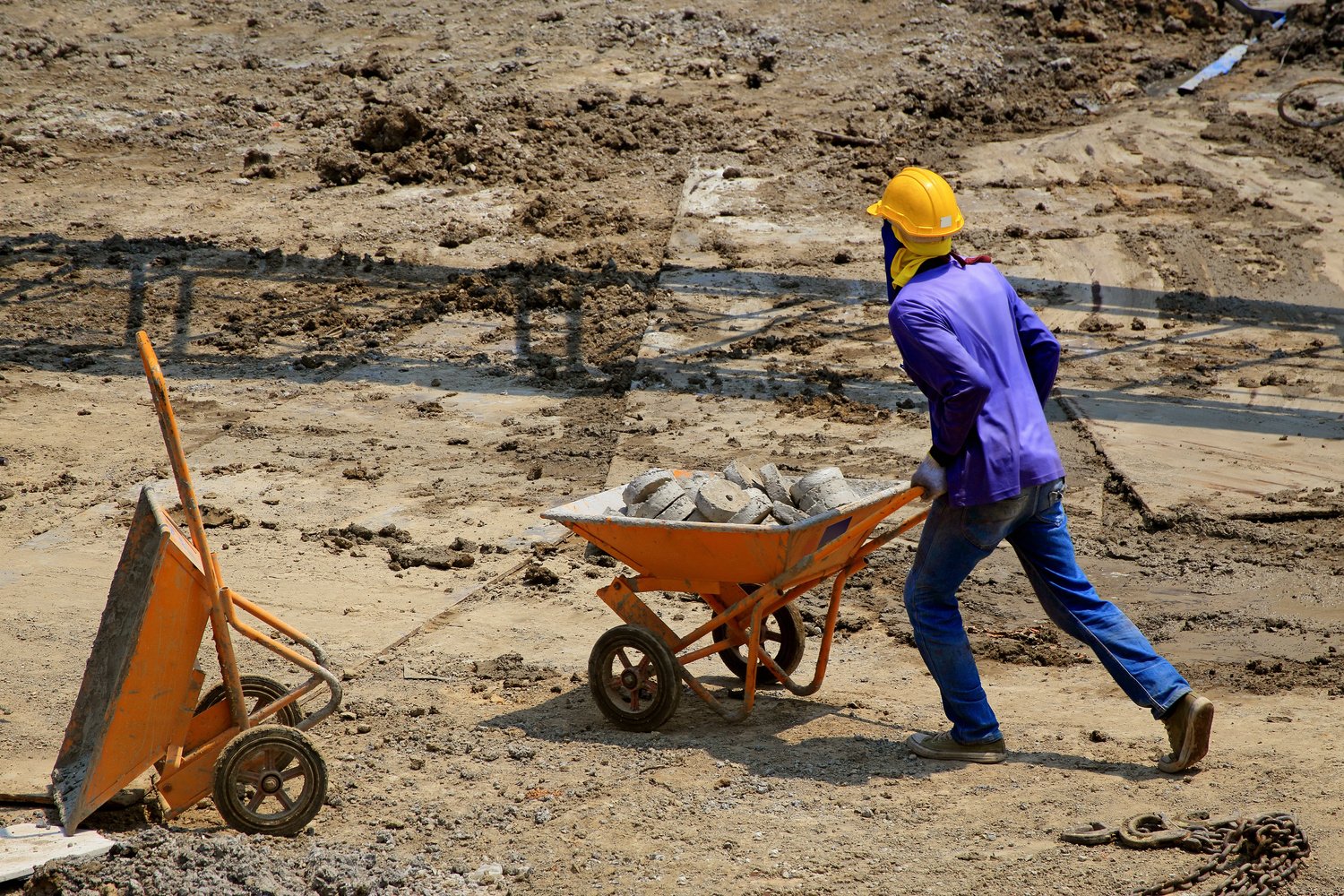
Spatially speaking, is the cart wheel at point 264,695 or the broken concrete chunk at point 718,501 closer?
the cart wheel at point 264,695

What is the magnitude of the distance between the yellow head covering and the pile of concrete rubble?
28.9 inches

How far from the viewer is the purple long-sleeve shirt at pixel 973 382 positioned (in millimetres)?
3783

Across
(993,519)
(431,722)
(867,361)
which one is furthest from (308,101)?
(993,519)

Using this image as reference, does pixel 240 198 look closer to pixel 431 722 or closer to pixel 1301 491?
pixel 431 722

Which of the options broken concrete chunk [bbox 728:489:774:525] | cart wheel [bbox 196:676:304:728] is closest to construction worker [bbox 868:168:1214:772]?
broken concrete chunk [bbox 728:489:774:525]

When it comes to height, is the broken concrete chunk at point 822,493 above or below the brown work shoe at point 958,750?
above

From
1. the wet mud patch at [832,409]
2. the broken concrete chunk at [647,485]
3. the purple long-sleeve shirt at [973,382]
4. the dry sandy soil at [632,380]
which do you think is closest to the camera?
the purple long-sleeve shirt at [973,382]

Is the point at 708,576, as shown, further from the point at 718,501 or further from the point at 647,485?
the point at 647,485

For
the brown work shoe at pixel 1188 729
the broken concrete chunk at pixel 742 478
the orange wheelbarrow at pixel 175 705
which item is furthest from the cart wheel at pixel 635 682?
the brown work shoe at pixel 1188 729

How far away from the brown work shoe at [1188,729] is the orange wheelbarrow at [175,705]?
2590mm

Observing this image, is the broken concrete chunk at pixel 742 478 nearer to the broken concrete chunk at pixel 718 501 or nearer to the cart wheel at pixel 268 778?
the broken concrete chunk at pixel 718 501

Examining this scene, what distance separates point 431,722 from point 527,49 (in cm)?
1196

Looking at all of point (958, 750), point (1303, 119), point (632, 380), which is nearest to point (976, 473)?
point (958, 750)

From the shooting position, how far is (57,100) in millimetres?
13914
